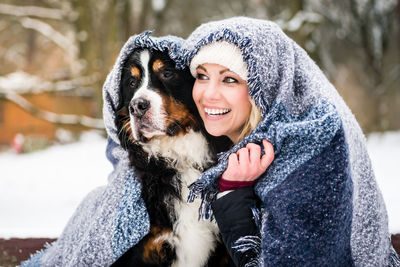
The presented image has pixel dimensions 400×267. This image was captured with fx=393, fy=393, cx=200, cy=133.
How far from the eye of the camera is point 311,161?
157 cm

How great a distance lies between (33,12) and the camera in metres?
7.65

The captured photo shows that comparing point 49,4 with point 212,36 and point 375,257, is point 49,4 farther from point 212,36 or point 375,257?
point 375,257

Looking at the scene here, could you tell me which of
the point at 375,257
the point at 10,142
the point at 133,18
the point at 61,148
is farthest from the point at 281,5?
the point at 10,142

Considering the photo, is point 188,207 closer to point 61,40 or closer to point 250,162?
point 250,162

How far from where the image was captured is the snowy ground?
4.52m

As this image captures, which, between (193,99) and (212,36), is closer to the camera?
(212,36)

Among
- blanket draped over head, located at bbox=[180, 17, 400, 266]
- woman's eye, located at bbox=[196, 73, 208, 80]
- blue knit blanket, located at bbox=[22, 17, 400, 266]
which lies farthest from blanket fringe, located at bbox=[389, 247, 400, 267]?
woman's eye, located at bbox=[196, 73, 208, 80]

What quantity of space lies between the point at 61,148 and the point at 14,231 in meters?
8.10

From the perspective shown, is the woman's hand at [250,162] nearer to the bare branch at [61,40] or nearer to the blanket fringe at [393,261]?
the blanket fringe at [393,261]

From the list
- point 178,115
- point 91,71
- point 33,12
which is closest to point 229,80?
point 178,115

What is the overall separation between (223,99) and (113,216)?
2.60 ft

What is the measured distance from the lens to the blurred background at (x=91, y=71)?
18.9 feet

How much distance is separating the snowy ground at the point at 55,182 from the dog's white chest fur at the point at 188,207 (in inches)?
70.4

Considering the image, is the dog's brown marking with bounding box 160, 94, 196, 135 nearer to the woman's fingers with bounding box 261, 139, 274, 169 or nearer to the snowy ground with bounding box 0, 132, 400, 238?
the woman's fingers with bounding box 261, 139, 274, 169
